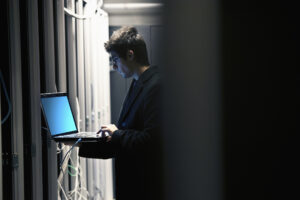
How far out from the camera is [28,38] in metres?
1.48

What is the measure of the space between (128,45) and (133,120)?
27cm

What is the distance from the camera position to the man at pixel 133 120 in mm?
1146

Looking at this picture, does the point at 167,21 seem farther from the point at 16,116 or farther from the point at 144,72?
the point at 16,116

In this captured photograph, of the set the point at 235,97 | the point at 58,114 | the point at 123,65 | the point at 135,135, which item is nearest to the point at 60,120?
the point at 58,114

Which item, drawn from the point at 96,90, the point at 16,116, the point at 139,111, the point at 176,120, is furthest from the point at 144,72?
the point at 96,90

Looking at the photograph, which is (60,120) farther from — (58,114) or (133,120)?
(133,120)

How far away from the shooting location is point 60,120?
159 centimetres

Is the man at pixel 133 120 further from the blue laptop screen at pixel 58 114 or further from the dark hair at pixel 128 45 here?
the blue laptop screen at pixel 58 114

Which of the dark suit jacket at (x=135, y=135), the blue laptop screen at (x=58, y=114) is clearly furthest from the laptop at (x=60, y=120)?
the dark suit jacket at (x=135, y=135)

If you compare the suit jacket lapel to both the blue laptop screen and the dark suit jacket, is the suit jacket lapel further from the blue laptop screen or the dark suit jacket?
the blue laptop screen

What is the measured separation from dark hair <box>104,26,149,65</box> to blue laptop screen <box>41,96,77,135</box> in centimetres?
37

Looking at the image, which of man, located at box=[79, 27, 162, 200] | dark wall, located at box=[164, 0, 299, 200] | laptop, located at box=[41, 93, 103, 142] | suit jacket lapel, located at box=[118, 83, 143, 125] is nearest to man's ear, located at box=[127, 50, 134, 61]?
man, located at box=[79, 27, 162, 200]

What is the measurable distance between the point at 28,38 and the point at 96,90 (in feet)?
4.79

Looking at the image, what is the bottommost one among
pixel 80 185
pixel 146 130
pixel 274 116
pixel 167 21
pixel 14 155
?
pixel 80 185
